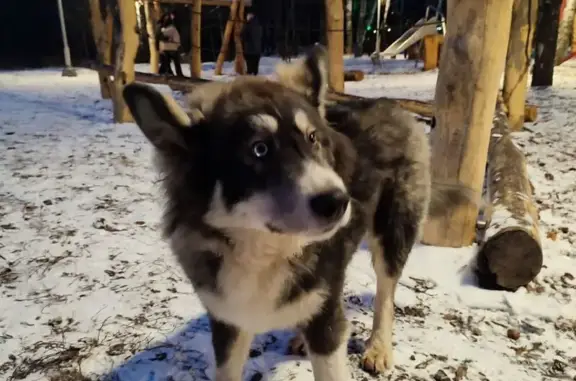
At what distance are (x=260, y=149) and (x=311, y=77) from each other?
56 cm

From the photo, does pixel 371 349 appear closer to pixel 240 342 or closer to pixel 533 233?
pixel 240 342

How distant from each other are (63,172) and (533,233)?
4.61m

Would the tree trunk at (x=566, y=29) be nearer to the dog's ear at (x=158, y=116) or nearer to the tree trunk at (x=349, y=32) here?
the tree trunk at (x=349, y=32)

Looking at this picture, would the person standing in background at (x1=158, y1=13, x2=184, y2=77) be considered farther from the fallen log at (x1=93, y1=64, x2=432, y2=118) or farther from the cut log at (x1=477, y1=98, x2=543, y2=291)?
the cut log at (x1=477, y1=98, x2=543, y2=291)

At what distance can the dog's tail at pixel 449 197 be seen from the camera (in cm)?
354

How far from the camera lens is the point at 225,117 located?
6.16 ft

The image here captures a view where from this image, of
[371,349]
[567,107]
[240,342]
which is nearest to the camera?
[240,342]

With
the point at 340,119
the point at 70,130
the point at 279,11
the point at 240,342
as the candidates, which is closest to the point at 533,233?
the point at 340,119

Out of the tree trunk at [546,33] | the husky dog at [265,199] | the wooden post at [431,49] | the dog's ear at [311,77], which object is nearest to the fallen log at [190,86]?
the dog's ear at [311,77]

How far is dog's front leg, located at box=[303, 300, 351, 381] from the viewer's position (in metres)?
2.11

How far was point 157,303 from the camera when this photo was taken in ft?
10.3

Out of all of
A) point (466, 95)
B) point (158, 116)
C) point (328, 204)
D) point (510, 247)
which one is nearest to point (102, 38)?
point (466, 95)

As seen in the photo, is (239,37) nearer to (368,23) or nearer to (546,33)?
(368,23)

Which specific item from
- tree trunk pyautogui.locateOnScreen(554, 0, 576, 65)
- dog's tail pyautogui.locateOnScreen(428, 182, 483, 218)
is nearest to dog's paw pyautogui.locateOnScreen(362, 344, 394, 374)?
dog's tail pyautogui.locateOnScreen(428, 182, 483, 218)
